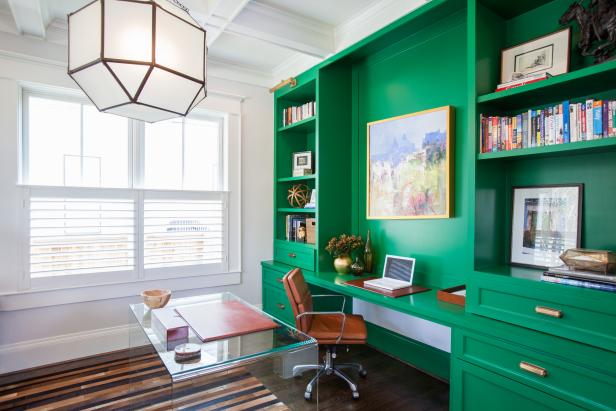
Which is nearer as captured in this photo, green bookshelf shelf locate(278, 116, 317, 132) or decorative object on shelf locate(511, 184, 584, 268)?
decorative object on shelf locate(511, 184, 584, 268)

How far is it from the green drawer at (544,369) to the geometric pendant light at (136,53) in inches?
75.3

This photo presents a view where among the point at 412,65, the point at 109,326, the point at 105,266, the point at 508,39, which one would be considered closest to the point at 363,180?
the point at 412,65

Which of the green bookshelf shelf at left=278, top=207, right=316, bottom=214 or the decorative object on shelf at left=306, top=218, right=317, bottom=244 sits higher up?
the green bookshelf shelf at left=278, top=207, right=316, bottom=214

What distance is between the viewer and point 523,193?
206 centimetres

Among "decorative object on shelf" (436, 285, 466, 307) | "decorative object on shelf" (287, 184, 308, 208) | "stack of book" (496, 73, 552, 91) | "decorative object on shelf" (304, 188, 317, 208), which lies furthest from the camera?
"decorative object on shelf" (287, 184, 308, 208)

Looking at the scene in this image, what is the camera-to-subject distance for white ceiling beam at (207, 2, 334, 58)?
275 centimetres

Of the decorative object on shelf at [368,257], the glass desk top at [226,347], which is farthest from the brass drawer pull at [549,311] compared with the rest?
the decorative object on shelf at [368,257]

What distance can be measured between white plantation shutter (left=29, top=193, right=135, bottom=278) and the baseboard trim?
0.56 metres

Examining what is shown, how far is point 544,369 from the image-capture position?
1.59 meters

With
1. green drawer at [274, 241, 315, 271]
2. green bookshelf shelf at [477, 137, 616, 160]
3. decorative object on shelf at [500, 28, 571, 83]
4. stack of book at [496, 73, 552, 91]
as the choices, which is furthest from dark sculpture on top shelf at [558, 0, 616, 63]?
green drawer at [274, 241, 315, 271]

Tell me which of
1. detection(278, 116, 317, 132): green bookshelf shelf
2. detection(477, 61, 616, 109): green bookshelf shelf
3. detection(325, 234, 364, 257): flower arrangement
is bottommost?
detection(325, 234, 364, 257): flower arrangement

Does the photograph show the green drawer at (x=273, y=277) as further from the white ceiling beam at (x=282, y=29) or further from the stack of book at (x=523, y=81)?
the stack of book at (x=523, y=81)

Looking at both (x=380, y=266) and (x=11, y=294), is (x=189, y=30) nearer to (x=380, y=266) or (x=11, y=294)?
(x=380, y=266)

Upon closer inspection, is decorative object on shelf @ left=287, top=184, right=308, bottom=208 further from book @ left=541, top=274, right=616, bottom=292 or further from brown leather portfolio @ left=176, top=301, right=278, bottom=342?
book @ left=541, top=274, right=616, bottom=292
